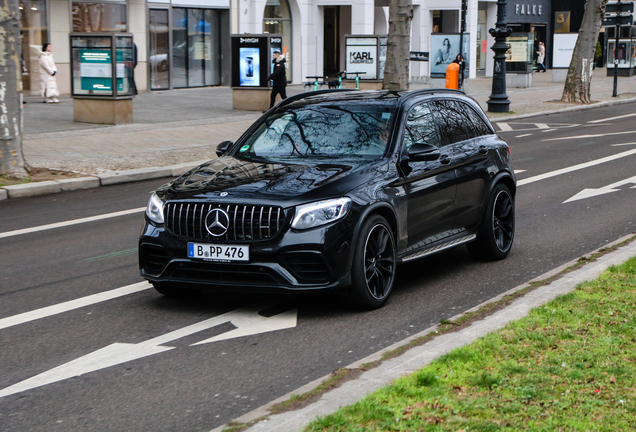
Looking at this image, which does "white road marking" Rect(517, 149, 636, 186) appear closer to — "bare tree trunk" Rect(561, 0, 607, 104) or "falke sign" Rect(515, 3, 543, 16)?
"bare tree trunk" Rect(561, 0, 607, 104)

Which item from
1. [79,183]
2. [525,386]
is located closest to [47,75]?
[79,183]

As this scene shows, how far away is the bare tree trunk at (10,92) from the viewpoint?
13.6 metres

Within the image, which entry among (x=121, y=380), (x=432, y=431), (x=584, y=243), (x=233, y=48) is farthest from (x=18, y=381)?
A: (x=233, y=48)

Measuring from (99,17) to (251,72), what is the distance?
8.07 metres

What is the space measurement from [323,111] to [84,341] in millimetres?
2938

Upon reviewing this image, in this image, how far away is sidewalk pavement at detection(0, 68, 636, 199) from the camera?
1524cm

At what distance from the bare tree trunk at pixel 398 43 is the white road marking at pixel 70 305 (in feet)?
52.8

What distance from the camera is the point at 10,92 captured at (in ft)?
45.3

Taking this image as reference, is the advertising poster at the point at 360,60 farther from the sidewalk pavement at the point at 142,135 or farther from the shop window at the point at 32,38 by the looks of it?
the shop window at the point at 32,38

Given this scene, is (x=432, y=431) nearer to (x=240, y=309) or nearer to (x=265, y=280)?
(x=265, y=280)

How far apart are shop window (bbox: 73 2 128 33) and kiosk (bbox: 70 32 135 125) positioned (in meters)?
9.30

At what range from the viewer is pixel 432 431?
157 inches

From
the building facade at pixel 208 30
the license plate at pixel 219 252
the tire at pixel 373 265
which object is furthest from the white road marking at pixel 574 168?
the building facade at pixel 208 30

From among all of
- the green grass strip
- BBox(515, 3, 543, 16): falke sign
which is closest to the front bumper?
the green grass strip
